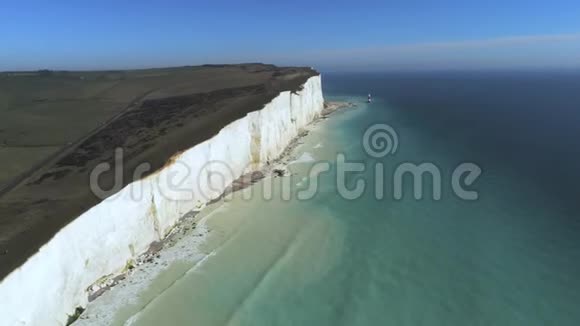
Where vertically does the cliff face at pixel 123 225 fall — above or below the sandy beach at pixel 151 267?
above

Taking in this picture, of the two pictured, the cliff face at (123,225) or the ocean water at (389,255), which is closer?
the cliff face at (123,225)

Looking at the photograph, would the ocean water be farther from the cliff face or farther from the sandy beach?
the cliff face

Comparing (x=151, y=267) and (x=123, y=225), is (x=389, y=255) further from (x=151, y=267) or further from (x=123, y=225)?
(x=123, y=225)

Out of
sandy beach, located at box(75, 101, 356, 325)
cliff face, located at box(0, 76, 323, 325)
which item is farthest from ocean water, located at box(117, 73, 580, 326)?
cliff face, located at box(0, 76, 323, 325)

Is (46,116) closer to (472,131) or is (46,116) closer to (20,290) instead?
(20,290)

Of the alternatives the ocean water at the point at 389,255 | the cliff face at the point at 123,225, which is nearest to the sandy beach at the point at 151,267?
the ocean water at the point at 389,255

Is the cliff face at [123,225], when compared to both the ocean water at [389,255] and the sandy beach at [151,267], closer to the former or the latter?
the sandy beach at [151,267]
